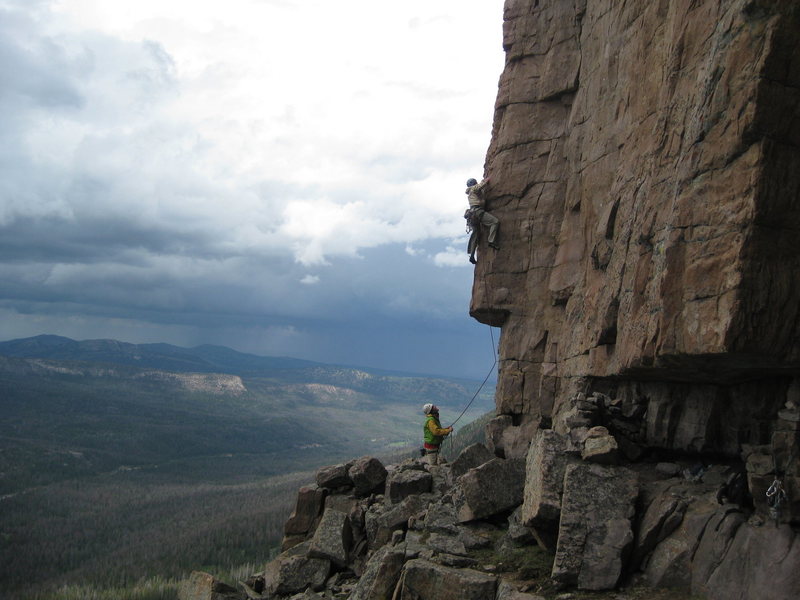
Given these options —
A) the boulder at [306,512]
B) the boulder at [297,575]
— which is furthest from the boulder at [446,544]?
the boulder at [306,512]

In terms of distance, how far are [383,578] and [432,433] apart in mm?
12618

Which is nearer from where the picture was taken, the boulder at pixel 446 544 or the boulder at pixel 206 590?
the boulder at pixel 446 544

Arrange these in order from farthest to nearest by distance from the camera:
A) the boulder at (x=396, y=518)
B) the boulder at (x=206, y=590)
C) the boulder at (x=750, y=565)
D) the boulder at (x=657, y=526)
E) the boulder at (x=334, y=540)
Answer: the boulder at (x=206, y=590) → the boulder at (x=334, y=540) → the boulder at (x=396, y=518) → the boulder at (x=657, y=526) → the boulder at (x=750, y=565)

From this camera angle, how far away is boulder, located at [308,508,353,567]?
90.9 feet

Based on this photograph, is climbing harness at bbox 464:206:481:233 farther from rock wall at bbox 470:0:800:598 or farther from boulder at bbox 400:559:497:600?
boulder at bbox 400:559:497:600

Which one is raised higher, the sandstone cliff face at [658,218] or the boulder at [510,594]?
the sandstone cliff face at [658,218]

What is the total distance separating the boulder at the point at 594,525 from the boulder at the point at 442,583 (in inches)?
88.0

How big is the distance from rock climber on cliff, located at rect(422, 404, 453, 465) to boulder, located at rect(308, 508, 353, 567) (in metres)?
6.20

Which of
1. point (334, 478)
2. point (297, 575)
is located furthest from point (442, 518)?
point (334, 478)

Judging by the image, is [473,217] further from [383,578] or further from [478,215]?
[383,578]

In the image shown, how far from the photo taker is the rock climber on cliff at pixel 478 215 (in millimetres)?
33406

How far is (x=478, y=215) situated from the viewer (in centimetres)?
3362

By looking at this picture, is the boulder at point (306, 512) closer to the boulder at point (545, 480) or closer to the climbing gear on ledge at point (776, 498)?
the boulder at point (545, 480)

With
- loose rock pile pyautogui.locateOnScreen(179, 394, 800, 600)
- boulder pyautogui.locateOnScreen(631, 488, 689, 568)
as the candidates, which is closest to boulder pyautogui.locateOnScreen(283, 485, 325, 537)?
loose rock pile pyautogui.locateOnScreen(179, 394, 800, 600)
